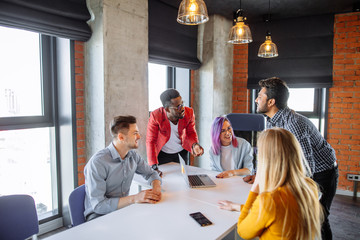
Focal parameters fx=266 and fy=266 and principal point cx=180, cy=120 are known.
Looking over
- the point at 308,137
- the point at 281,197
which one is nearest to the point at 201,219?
the point at 281,197

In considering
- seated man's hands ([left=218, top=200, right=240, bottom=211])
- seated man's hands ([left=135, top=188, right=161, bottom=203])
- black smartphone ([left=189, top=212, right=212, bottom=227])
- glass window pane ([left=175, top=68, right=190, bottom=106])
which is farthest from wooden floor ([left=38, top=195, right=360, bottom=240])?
glass window pane ([left=175, top=68, right=190, bottom=106])

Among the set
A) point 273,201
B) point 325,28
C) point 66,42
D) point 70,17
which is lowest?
point 273,201

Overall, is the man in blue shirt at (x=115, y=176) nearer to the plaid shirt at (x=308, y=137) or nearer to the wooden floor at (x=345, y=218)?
the plaid shirt at (x=308, y=137)

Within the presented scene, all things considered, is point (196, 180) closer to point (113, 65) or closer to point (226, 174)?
point (226, 174)

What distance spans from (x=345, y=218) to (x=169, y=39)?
3.55 m

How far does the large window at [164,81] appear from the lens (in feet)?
14.5

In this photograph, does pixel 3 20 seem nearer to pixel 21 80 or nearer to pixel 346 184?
pixel 21 80

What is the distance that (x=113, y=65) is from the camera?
3.04 m

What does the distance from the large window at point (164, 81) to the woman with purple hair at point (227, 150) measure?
1.87 m

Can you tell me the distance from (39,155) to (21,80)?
0.87 metres

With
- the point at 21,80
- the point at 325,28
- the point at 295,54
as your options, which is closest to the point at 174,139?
the point at 21,80

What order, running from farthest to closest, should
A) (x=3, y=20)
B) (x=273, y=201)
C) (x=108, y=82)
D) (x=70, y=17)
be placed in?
(x=108, y=82)
(x=70, y=17)
(x=3, y=20)
(x=273, y=201)

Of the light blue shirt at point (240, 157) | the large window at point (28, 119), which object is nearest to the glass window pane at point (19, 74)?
the large window at point (28, 119)

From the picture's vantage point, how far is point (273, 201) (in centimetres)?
128
